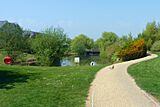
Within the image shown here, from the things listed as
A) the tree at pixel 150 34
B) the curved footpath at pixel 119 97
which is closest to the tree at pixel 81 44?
the tree at pixel 150 34

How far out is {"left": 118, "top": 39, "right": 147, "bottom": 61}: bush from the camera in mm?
54409

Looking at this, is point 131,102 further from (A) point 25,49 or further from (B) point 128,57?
(A) point 25,49

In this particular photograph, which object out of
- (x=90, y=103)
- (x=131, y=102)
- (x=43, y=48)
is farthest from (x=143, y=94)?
(x=43, y=48)

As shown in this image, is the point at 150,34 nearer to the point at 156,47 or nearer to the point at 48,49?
the point at 156,47

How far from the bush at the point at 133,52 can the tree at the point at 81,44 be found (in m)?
51.1

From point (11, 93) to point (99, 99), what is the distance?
12.1 feet

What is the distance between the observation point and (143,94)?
53.8ft

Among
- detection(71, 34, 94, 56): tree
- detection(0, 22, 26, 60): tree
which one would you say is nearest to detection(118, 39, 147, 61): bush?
detection(0, 22, 26, 60): tree

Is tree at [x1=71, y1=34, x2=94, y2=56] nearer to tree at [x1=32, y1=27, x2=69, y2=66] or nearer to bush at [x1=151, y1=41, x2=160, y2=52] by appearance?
bush at [x1=151, y1=41, x2=160, y2=52]

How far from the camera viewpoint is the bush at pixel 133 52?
54.4m

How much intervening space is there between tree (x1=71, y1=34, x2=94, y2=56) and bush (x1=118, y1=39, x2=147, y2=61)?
51120 mm

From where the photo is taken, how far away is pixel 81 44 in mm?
114375

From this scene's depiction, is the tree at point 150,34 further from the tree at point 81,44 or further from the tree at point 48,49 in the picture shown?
the tree at point 81,44

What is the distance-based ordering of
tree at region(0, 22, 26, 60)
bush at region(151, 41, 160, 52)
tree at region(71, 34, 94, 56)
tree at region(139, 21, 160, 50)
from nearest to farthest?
tree at region(0, 22, 26, 60), bush at region(151, 41, 160, 52), tree at region(139, 21, 160, 50), tree at region(71, 34, 94, 56)
